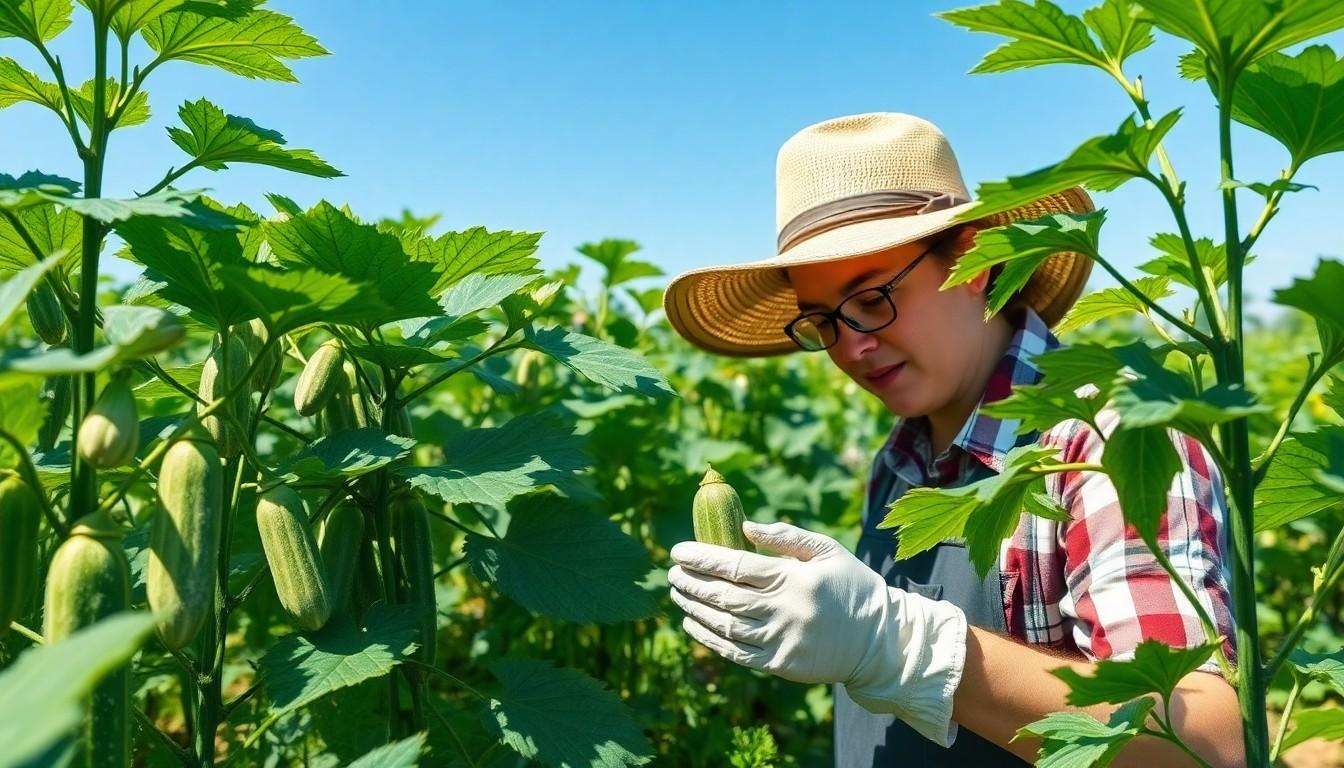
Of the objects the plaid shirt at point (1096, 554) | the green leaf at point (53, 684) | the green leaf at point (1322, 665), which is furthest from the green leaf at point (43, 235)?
the green leaf at point (1322, 665)

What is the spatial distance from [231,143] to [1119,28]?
1.05 m

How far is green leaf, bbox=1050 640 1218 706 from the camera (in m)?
1.03

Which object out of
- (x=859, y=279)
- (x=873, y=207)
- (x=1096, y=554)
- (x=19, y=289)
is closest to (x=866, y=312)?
(x=859, y=279)

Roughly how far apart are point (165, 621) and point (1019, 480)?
34.0 inches

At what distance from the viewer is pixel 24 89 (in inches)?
46.1

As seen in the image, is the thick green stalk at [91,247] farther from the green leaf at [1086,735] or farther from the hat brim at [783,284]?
the hat brim at [783,284]

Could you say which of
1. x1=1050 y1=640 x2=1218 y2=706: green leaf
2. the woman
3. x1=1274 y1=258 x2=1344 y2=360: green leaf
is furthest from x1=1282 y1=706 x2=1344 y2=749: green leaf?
x1=1274 y1=258 x2=1344 y2=360: green leaf

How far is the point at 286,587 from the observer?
117 centimetres

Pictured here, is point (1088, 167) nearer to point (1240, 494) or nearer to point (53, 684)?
point (1240, 494)

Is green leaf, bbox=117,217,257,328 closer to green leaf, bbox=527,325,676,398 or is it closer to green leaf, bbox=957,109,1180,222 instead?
green leaf, bbox=527,325,676,398

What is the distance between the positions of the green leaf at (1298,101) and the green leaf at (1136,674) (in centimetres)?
55

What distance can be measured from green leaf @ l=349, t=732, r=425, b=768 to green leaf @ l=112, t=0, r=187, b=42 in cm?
82

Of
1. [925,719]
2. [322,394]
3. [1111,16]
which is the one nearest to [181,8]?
[322,394]

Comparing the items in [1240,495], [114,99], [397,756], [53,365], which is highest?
[114,99]
